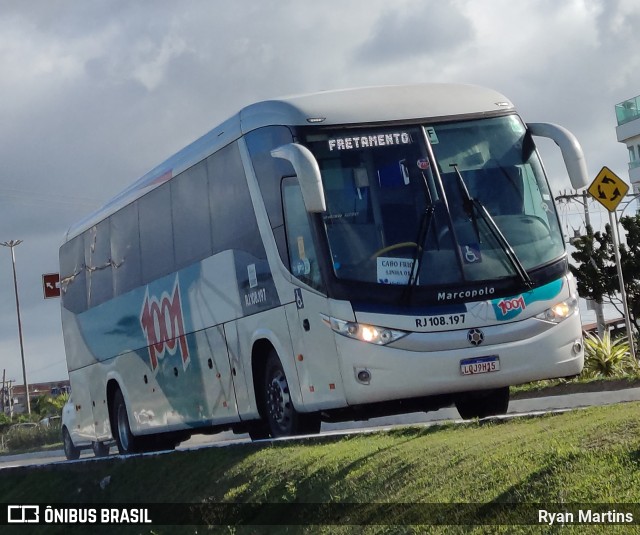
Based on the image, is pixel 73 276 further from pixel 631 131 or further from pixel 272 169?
pixel 631 131

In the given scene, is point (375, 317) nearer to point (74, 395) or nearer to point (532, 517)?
point (532, 517)

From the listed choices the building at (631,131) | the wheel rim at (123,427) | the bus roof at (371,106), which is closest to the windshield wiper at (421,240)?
the bus roof at (371,106)

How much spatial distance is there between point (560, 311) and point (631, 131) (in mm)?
58566

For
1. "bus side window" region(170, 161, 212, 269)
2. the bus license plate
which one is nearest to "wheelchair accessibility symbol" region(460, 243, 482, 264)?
the bus license plate

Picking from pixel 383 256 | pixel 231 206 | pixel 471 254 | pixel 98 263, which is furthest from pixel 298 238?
pixel 98 263

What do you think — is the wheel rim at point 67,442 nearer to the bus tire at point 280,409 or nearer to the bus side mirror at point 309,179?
the bus tire at point 280,409

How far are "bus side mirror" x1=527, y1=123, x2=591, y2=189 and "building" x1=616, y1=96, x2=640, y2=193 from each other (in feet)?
159

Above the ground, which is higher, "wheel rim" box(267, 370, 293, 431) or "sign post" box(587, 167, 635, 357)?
"sign post" box(587, 167, 635, 357)

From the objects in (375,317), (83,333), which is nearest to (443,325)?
(375,317)

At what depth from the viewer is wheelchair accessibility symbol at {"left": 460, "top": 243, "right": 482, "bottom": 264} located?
47.4 feet

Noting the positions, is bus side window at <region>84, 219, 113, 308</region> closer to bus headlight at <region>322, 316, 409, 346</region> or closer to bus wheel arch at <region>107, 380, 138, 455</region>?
bus wheel arch at <region>107, 380, 138, 455</region>

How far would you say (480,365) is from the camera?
46.9 feet

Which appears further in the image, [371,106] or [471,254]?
[371,106]

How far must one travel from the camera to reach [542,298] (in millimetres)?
14664
